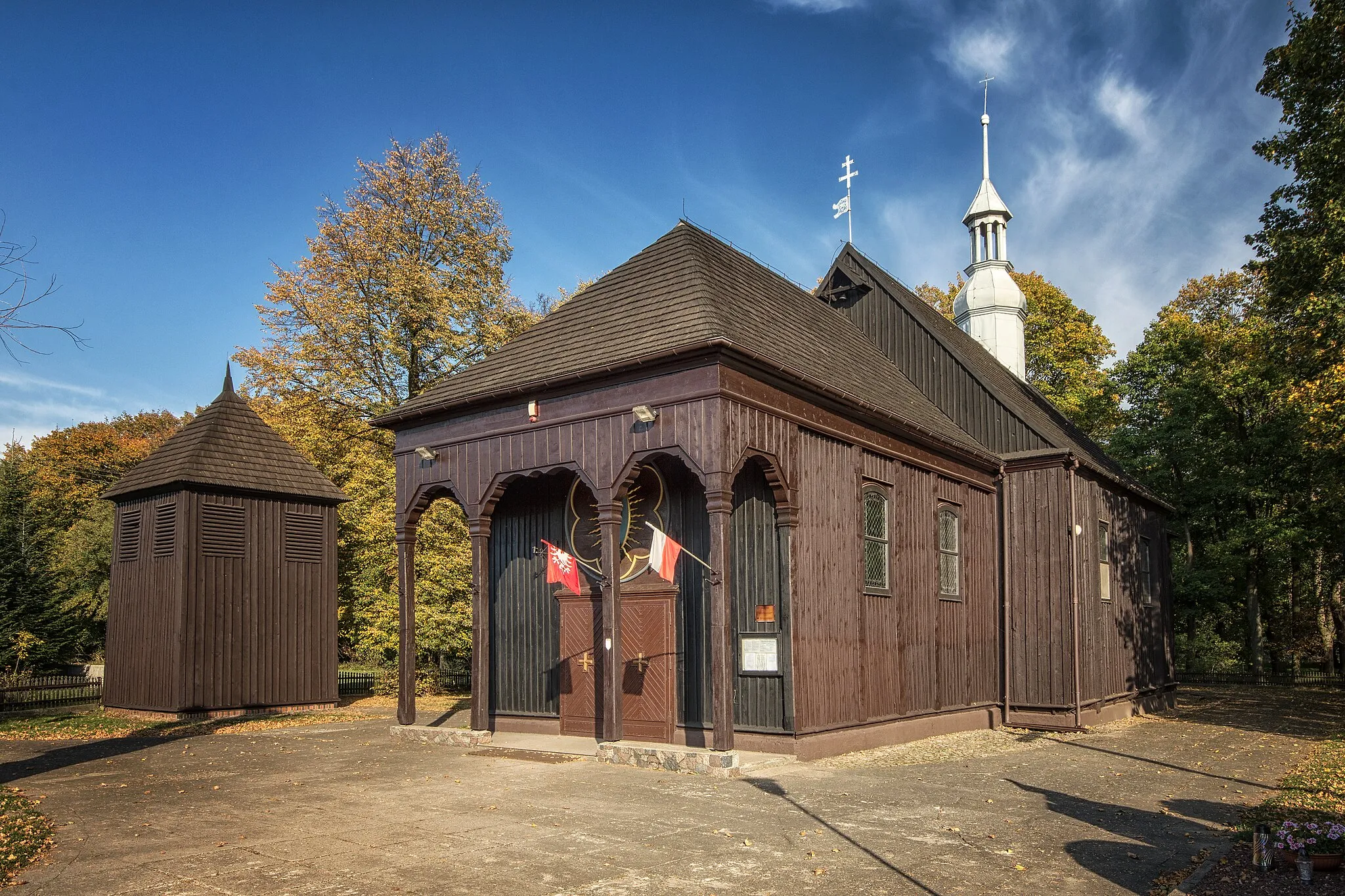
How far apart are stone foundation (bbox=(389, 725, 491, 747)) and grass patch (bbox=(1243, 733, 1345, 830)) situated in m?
9.81

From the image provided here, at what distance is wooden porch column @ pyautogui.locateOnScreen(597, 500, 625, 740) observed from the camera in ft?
42.9

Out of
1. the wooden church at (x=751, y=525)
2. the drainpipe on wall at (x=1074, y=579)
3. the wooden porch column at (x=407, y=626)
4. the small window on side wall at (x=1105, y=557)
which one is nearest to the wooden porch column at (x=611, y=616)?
the wooden church at (x=751, y=525)

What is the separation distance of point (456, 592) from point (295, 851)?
19309 millimetres

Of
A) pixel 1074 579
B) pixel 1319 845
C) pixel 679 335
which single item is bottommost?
pixel 1319 845

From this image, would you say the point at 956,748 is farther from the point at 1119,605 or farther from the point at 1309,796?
the point at 1119,605

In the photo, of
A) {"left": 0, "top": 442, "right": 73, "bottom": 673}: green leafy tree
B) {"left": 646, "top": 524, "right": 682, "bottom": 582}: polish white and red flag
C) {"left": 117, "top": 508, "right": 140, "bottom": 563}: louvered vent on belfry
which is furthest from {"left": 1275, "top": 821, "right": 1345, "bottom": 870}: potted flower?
{"left": 0, "top": 442, "right": 73, "bottom": 673}: green leafy tree

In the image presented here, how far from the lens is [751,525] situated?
46.6ft

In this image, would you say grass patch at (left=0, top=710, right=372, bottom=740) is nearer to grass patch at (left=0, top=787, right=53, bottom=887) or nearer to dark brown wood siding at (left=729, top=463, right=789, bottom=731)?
grass patch at (left=0, top=787, right=53, bottom=887)

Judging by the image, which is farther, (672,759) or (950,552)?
(950,552)

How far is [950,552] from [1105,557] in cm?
510

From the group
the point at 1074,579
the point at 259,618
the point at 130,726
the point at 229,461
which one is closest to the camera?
the point at 1074,579

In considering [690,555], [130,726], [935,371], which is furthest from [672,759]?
[130,726]

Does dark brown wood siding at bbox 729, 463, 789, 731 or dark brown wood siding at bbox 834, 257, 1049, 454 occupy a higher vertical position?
dark brown wood siding at bbox 834, 257, 1049, 454

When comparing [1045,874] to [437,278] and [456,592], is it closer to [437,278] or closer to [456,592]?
[456,592]
